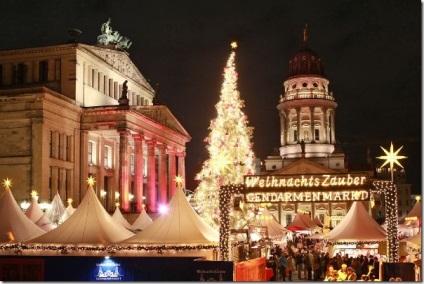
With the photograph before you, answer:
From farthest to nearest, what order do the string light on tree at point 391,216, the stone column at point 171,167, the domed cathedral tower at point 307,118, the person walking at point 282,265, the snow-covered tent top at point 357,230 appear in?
the domed cathedral tower at point 307,118 → the stone column at point 171,167 → the snow-covered tent top at point 357,230 → the person walking at point 282,265 → the string light on tree at point 391,216

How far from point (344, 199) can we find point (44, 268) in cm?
1086

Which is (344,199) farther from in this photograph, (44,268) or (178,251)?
(44,268)

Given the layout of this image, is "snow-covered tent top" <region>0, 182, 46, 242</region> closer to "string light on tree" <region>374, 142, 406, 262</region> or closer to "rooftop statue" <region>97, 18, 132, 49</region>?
"string light on tree" <region>374, 142, 406, 262</region>

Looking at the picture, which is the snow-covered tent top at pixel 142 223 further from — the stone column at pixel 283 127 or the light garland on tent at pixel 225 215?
the stone column at pixel 283 127

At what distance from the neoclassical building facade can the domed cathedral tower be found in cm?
2800

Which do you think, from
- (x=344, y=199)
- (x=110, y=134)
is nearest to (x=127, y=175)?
(x=110, y=134)

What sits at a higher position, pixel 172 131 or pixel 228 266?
pixel 172 131

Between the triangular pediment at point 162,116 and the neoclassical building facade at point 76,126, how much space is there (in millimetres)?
100

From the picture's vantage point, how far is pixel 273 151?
4011 inches

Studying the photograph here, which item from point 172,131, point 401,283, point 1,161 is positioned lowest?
point 401,283

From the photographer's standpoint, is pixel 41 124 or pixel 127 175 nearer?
pixel 41 124

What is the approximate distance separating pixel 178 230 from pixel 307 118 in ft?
231

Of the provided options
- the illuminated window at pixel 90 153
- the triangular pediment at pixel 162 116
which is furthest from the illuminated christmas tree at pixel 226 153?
the illuminated window at pixel 90 153

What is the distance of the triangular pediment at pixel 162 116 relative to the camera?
63.6 meters
